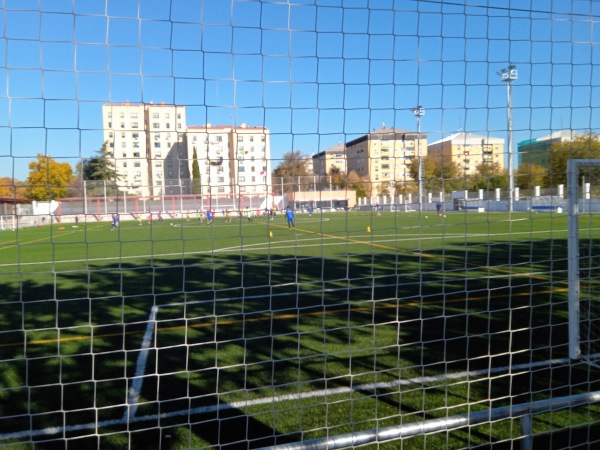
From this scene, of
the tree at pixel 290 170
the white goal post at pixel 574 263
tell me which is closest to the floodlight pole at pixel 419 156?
the tree at pixel 290 170

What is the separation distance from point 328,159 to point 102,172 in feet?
4.26

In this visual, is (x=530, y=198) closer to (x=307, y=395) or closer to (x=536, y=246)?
(x=307, y=395)

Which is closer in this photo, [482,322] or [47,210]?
[47,210]

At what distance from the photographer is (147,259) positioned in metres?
14.3

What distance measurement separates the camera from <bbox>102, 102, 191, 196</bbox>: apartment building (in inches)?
102

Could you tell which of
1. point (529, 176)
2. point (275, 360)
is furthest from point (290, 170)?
point (529, 176)

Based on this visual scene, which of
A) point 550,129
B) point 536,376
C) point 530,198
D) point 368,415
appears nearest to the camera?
point 550,129

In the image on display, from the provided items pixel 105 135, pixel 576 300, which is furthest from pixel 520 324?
pixel 105 135

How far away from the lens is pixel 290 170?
3.04m

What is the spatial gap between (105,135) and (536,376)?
403cm

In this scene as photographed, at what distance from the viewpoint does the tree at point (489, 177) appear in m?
3.53

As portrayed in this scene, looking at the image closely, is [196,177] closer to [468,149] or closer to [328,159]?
[328,159]

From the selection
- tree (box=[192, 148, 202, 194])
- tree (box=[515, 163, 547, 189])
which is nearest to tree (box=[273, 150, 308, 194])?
tree (box=[192, 148, 202, 194])

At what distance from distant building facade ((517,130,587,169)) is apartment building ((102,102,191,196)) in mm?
2273
